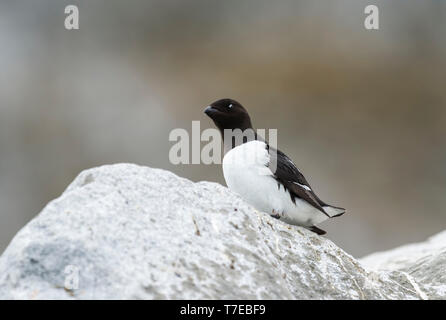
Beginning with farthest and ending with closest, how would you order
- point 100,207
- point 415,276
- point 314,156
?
point 314,156, point 415,276, point 100,207

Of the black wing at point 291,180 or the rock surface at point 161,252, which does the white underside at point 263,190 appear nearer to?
the black wing at point 291,180

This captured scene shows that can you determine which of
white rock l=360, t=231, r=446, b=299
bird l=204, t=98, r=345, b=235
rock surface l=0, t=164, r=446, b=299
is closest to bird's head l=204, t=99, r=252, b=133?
bird l=204, t=98, r=345, b=235

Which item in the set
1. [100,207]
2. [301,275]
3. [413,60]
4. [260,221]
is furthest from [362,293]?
[413,60]

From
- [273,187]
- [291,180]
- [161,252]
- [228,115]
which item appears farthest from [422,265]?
[161,252]

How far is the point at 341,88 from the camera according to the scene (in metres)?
23.9

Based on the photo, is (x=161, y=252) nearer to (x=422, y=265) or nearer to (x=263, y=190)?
(x=263, y=190)

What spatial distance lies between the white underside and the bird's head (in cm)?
67

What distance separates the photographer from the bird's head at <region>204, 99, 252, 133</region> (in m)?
7.53

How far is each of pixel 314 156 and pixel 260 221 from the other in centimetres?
1531

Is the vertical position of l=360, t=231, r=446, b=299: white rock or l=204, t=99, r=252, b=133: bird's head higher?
l=204, t=99, r=252, b=133: bird's head

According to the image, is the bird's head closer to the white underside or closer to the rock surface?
the white underside

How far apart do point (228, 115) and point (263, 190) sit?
1032 mm

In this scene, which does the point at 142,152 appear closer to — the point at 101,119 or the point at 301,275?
the point at 101,119

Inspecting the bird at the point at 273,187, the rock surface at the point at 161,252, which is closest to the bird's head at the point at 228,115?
the bird at the point at 273,187
